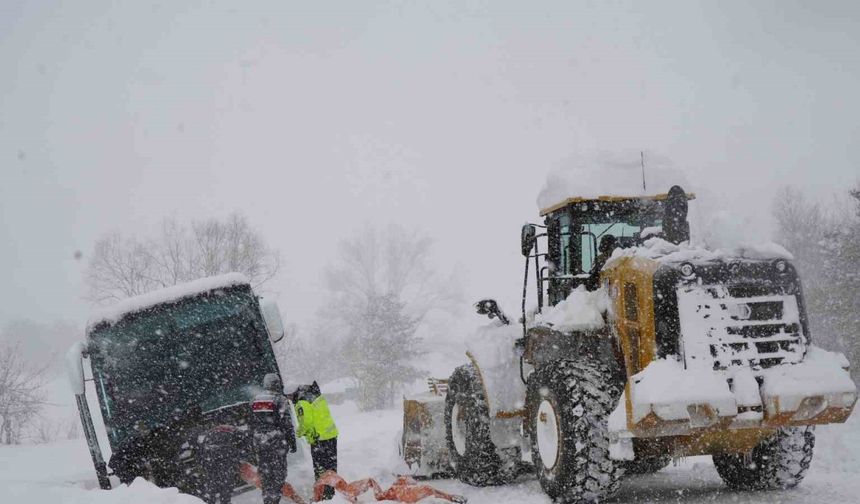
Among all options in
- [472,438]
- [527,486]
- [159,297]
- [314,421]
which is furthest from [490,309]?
[159,297]

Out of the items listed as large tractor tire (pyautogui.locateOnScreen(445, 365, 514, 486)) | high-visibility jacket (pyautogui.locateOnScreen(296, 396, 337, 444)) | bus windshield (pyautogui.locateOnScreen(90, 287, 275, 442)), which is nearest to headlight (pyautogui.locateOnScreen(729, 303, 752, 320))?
large tractor tire (pyautogui.locateOnScreen(445, 365, 514, 486))

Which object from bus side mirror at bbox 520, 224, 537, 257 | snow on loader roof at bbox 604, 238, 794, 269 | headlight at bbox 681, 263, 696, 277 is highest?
bus side mirror at bbox 520, 224, 537, 257

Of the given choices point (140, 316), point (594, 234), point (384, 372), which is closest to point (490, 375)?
point (594, 234)

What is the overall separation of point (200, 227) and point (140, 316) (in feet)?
96.5

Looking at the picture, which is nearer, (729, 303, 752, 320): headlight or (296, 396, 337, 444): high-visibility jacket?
(729, 303, 752, 320): headlight

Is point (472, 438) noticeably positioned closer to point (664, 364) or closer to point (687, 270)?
point (664, 364)

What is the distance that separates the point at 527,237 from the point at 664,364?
82.1 inches

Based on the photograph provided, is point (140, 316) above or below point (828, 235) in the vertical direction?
below

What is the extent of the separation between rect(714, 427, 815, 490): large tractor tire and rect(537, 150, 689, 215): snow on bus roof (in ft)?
8.12

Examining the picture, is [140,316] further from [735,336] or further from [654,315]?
[735,336]

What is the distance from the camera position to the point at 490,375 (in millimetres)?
7207

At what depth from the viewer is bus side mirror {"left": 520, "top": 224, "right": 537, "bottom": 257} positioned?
6.62 metres

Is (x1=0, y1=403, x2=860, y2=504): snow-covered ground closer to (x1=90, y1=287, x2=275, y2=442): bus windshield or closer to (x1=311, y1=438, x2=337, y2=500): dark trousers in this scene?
(x1=311, y1=438, x2=337, y2=500): dark trousers

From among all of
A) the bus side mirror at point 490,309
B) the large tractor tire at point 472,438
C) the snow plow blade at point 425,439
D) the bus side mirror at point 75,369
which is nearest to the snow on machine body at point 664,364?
the large tractor tire at point 472,438
